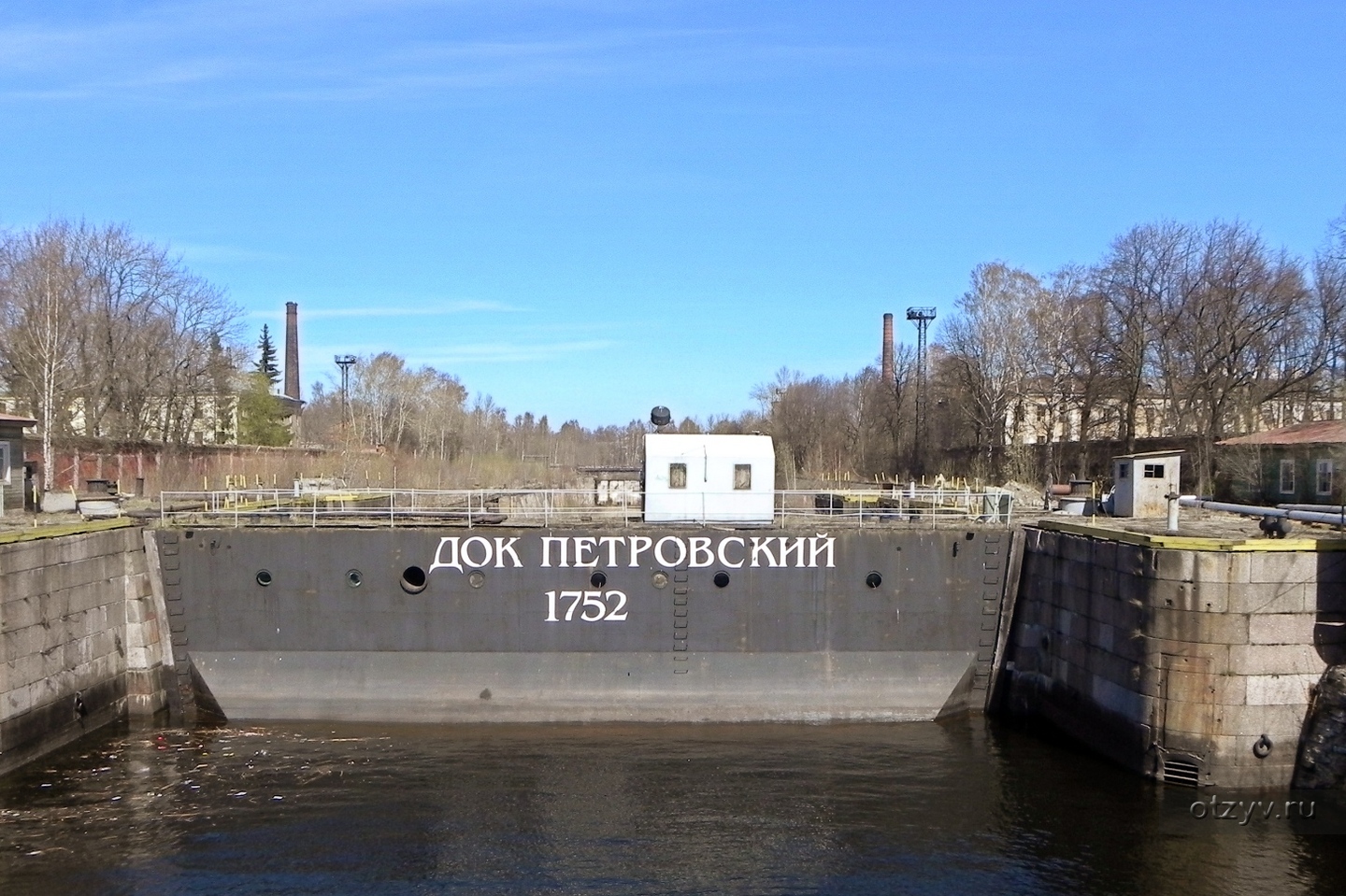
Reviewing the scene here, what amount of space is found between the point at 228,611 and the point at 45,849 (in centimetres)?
822

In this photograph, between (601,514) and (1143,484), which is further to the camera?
(1143,484)

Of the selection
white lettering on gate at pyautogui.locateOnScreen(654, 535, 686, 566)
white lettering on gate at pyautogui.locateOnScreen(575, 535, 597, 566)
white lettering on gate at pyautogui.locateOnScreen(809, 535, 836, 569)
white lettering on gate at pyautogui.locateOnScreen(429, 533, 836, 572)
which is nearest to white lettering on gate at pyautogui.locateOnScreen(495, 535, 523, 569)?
white lettering on gate at pyautogui.locateOnScreen(429, 533, 836, 572)

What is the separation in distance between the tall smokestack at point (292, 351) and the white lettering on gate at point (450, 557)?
243ft

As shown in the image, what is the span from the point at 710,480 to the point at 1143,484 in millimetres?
13269

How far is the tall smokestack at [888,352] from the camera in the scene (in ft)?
253

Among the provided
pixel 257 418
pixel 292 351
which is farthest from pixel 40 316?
pixel 292 351

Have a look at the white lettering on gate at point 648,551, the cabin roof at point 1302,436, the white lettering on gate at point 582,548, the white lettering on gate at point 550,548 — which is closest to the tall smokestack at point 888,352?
the cabin roof at point 1302,436

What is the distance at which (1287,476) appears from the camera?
1503 inches

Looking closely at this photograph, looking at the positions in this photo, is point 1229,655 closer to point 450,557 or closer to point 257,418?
point 450,557

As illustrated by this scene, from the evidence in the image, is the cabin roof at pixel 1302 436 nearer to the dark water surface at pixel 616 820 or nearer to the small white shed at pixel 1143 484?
the small white shed at pixel 1143 484

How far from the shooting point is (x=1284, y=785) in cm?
1859

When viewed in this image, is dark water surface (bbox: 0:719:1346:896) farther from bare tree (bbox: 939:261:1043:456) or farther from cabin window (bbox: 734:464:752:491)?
bare tree (bbox: 939:261:1043:456)

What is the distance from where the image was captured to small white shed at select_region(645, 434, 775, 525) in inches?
1001

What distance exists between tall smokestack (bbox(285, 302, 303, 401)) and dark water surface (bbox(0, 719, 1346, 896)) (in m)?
74.6
